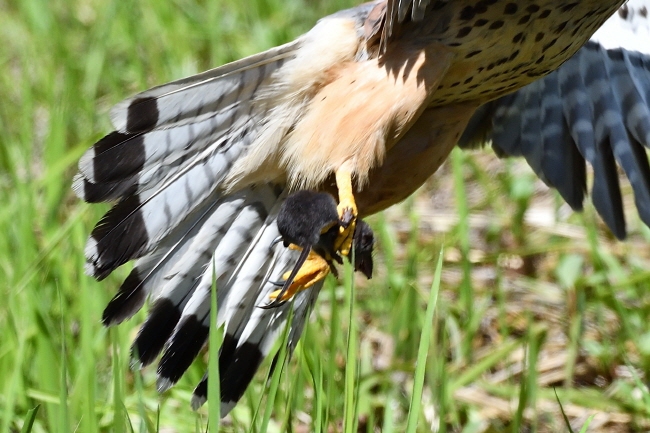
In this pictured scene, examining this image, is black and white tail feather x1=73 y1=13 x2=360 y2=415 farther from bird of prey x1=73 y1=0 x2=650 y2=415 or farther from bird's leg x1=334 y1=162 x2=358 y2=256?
bird's leg x1=334 y1=162 x2=358 y2=256

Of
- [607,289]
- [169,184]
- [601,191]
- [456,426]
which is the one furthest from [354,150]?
[607,289]

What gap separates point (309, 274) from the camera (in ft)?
8.09

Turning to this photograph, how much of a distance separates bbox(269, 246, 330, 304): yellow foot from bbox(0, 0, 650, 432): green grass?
80mm

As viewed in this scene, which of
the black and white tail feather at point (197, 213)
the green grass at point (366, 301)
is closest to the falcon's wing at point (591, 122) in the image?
the green grass at point (366, 301)

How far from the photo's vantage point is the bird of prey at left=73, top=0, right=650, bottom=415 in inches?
95.9

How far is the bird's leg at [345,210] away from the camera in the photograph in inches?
92.8

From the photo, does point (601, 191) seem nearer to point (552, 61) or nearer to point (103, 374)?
point (552, 61)

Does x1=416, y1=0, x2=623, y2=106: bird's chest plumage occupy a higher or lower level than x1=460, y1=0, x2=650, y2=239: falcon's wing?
higher

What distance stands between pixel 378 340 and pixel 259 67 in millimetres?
1299

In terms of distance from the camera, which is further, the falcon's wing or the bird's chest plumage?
the falcon's wing

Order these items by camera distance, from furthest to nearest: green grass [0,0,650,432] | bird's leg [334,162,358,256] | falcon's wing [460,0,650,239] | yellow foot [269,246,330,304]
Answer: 1. falcon's wing [460,0,650,239]
2. green grass [0,0,650,432]
3. yellow foot [269,246,330,304]
4. bird's leg [334,162,358,256]

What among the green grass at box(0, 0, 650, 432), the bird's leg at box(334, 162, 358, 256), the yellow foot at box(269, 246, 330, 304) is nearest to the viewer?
the bird's leg at box(334, 162, 358, 256)

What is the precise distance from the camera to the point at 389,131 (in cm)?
243

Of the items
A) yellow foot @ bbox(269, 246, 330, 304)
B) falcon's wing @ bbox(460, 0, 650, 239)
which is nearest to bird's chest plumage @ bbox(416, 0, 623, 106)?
yellow foot @ bbox(269, 246, 330, 304)
